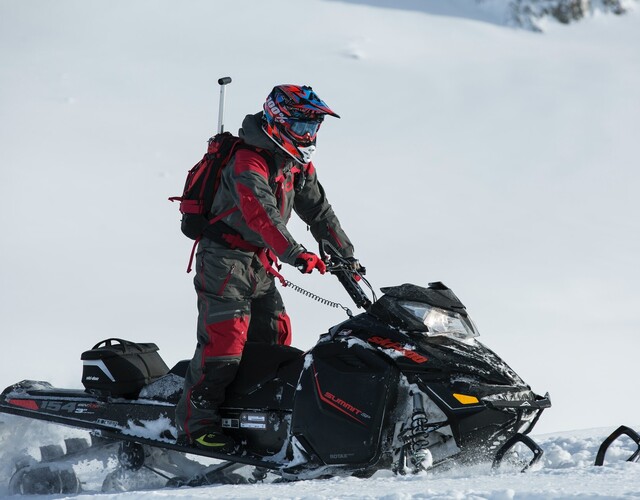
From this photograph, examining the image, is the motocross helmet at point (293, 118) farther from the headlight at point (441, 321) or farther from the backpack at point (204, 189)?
the headlight at point (441, 321)

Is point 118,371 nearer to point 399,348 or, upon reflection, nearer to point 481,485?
point 399,348

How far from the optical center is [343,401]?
4332 mm

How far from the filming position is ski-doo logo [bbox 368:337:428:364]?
4.19m

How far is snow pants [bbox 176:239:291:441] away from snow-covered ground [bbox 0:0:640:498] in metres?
0.83

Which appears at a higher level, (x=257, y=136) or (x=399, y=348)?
(x=257, y=136)

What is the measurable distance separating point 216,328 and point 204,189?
0.66 m

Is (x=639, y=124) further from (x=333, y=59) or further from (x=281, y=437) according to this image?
(x=281, y=437)

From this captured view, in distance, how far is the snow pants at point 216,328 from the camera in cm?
464

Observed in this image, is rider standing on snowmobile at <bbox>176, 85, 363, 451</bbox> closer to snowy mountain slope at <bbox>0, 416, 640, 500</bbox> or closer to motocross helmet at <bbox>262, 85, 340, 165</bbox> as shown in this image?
motocross helmet at <bbox>262, 85, 340, 165</bbox>

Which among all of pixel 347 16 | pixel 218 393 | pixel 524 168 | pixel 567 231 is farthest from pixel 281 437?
pixel 347 16

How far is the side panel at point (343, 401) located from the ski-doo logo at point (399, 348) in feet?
0.16

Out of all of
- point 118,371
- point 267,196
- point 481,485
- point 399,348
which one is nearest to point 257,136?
point 267,196

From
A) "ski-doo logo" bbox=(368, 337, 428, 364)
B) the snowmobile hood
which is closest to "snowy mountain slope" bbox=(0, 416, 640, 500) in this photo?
"ski-doo logo" bbox=(368, 337, 428, 364)

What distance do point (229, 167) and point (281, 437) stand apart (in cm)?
126
